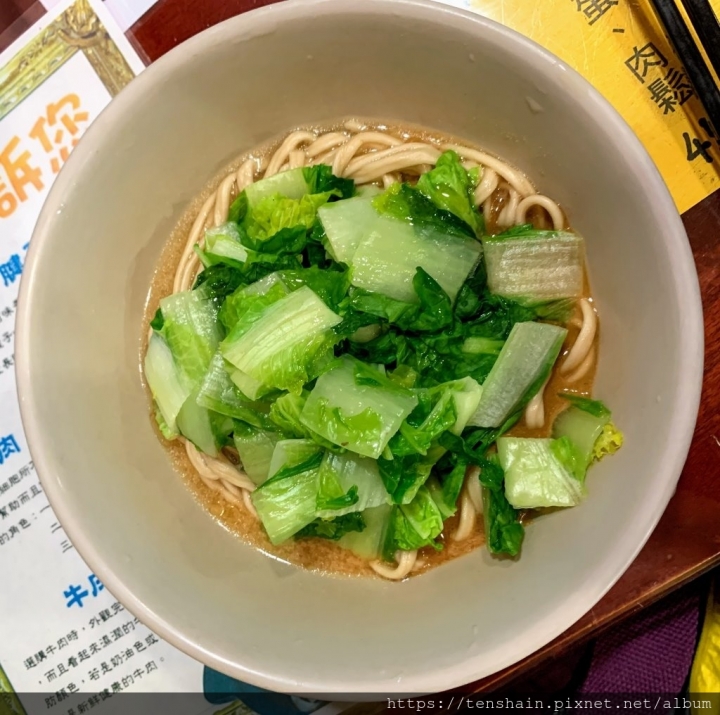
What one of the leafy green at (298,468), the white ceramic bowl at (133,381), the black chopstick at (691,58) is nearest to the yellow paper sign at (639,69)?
the black chopstick at (691,58)

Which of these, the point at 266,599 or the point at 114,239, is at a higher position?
the point at 114,239

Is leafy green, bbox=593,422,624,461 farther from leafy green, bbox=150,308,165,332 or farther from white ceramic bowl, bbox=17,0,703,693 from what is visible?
leafy green, bbox=150,308,165,332

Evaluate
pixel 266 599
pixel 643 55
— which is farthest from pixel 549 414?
pixel 643 55

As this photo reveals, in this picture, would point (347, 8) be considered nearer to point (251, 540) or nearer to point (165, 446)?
point (165, 446)

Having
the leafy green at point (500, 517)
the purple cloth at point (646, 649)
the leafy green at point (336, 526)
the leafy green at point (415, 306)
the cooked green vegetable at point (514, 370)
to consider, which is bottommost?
the purple cloth at point (646, 649)

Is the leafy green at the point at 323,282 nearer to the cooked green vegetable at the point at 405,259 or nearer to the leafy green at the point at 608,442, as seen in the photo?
the cooked green vegetable at the point at 405,259

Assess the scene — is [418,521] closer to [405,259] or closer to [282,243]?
[405,259]
